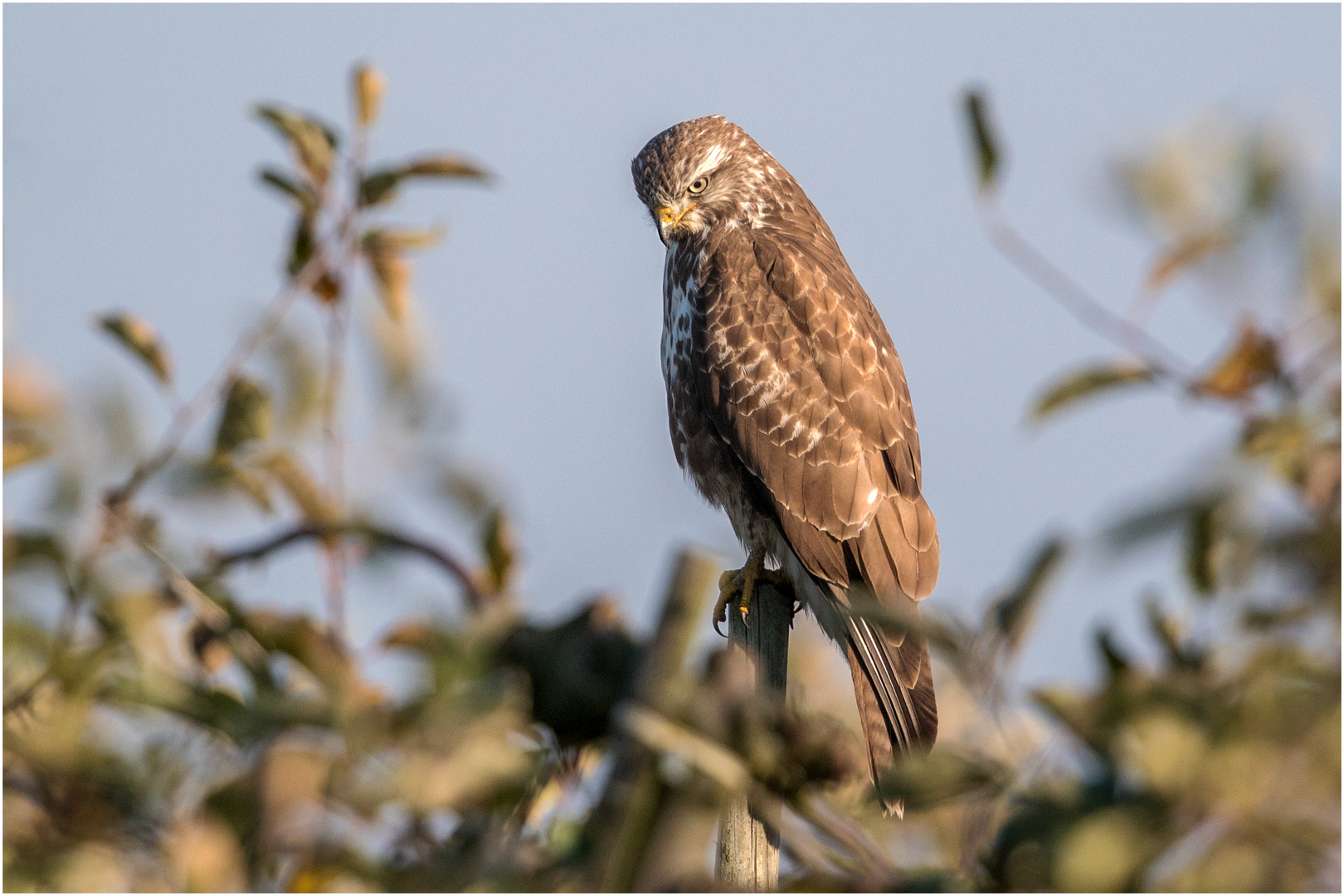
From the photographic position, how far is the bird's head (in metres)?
5.10

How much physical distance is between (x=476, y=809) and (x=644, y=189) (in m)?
4.42

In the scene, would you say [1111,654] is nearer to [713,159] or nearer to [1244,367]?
[1244,367]

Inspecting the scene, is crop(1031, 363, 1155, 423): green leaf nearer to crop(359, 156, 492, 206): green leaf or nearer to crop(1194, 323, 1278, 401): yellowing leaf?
crop(1194, 323, 1278, 401): yellowing leaf

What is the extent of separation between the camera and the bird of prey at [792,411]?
4273mm

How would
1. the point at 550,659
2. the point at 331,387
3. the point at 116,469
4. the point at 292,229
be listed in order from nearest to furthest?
the point at 550,659 → the point at 116,469 → the point at 331,387 → the point at 292,229

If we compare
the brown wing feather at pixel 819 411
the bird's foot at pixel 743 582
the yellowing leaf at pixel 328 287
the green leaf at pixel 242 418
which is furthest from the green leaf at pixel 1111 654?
the bird's foot at pixel 743 582

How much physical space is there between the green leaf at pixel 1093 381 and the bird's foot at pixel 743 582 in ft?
10.7

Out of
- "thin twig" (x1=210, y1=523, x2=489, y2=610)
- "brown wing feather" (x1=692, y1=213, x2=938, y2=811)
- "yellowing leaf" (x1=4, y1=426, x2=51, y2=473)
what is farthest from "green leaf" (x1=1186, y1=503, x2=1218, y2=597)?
"brown wing feather" (x1=692, y1=213, x2=938, y2=811)

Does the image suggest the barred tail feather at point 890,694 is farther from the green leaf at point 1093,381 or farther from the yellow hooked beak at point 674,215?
the green leaf at point 1093,381

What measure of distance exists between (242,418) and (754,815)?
33.8 inches

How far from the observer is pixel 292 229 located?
169cm

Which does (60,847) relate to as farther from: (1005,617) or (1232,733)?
(1232,733)

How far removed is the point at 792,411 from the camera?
453 cm

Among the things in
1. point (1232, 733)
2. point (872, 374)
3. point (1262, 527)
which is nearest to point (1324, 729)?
point (1232, 733)
